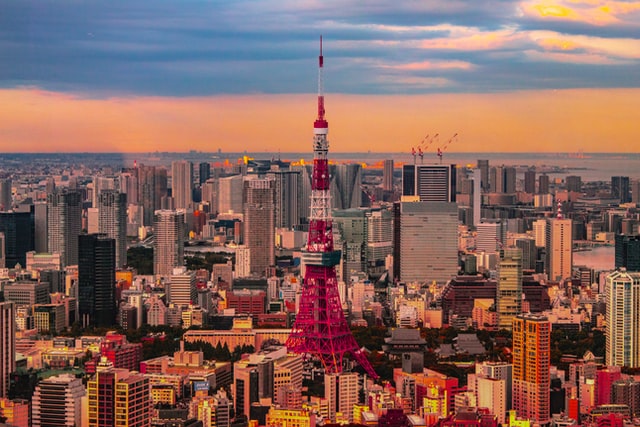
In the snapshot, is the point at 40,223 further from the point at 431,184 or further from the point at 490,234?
the point at 431,184

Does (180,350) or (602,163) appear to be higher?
(602,163)

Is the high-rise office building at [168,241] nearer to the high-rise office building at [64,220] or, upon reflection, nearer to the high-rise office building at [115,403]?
the high-rise office building at [64,220]

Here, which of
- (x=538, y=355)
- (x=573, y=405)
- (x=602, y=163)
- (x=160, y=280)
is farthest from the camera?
(x=160, y=280)

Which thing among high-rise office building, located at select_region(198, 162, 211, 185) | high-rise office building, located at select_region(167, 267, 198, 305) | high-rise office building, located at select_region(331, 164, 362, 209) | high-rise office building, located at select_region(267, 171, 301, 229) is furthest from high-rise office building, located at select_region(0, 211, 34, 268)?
high-rise office building, located at select_region(331, 164, 362, 209)

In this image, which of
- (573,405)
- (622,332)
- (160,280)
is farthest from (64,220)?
(573,405)

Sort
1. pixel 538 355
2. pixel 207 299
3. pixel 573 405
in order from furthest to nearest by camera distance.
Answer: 1. pixel 207 299
2. pixel 538 355
3. pixel 573 405

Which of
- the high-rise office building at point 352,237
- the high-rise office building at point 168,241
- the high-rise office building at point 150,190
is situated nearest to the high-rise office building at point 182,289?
the high-rise office building at point 168,241

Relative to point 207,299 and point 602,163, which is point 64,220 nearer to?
point 207,299
